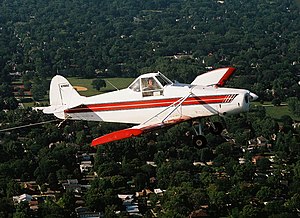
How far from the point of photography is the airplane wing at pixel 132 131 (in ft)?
77.6

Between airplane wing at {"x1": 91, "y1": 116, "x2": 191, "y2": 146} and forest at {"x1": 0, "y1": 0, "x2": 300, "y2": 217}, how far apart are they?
944 inches

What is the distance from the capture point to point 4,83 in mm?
101625

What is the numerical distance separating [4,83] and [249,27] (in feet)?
212

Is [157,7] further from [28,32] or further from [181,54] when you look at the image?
[181,54]

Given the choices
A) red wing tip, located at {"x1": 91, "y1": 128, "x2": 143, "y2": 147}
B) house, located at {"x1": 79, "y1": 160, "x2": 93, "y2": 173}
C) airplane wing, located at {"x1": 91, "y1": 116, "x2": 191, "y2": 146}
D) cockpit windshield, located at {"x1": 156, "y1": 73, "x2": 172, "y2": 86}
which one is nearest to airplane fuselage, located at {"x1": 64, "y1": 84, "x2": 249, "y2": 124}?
cockpit windshield, located at {"x1": 156, "y1": 73, "x2": 172, "y2": 86}

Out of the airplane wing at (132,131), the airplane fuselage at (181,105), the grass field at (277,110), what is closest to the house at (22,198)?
the airplane fuselage at (181,105)

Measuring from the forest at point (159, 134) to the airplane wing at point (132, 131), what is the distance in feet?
78.7

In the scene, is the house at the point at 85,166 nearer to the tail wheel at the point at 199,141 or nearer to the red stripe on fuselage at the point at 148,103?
the red stripe on fuselage at the point at 148,103

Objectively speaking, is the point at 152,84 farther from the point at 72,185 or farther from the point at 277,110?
the point at 277,110

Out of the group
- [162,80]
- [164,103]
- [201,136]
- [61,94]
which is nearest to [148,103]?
[164,103]

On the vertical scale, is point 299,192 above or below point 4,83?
below

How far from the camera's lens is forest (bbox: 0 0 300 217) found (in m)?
52.0

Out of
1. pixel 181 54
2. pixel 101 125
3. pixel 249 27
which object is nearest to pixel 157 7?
pixel 249 27

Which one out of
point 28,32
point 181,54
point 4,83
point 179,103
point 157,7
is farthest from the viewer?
point 157,7
